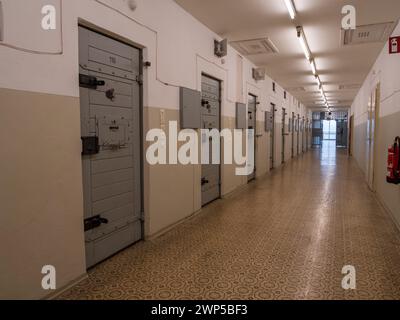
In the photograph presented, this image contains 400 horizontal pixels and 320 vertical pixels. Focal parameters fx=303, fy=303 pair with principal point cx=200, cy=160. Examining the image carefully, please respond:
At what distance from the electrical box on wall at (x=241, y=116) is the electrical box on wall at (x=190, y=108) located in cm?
177

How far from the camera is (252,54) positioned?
20.5 feet

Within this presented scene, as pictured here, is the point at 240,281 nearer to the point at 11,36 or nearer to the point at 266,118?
the point at 11,36

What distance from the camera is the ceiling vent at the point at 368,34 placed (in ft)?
14.8

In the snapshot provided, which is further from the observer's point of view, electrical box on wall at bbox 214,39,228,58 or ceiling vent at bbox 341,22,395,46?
electrical box on wall at bbox 214,39,228,58

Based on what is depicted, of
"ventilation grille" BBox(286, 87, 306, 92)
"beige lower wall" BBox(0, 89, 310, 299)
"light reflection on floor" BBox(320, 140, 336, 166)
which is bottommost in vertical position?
"light reflection on floor" BBox(320, 140, 336, 166)

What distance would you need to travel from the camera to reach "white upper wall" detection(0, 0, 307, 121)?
1.93m

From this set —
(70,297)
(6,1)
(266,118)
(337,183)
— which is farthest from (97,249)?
(266,118)

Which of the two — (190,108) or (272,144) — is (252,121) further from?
(190,108)

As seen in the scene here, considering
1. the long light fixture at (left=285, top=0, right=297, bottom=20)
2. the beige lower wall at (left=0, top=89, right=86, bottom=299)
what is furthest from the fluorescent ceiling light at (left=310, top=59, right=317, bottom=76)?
the beige lower wall at (left=0, top=89, right=86, bottom=299)

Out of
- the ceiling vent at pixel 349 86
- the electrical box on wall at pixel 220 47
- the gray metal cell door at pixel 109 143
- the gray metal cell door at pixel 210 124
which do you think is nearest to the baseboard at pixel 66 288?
the gray metal cell door at pixel 109 143

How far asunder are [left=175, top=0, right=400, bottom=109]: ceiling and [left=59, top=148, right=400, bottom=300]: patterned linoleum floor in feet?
9.16

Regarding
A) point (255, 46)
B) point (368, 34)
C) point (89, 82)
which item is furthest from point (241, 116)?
point (89, 82)

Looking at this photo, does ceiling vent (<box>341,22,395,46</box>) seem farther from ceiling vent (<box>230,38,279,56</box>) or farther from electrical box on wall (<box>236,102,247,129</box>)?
electrical box on wall (<box>236,102,247,129</box>)

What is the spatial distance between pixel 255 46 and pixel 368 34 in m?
1.86
